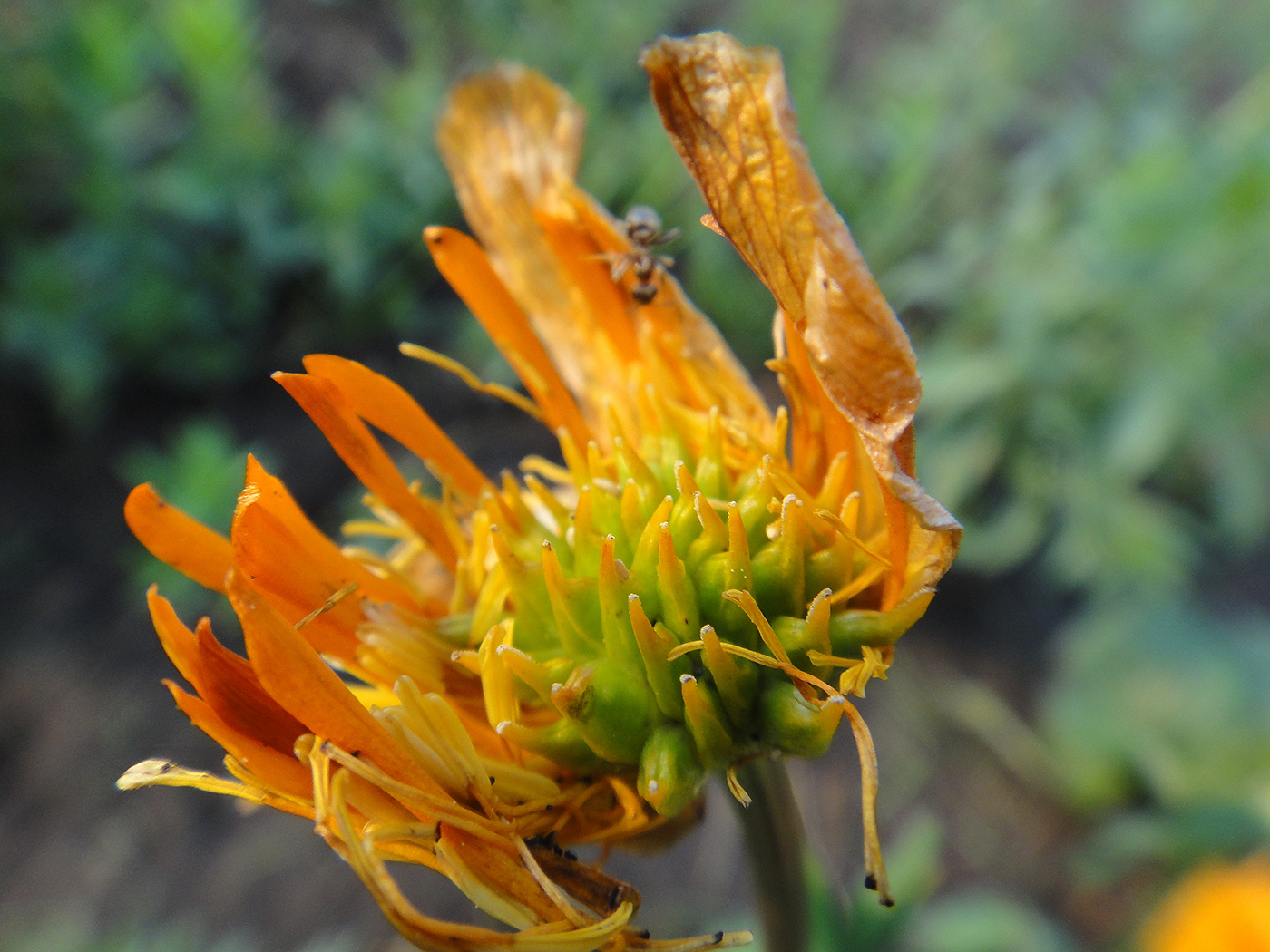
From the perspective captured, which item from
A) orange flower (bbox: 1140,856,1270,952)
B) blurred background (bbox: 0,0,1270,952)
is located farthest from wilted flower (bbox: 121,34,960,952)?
blurred background (bbox: 0,0,1270,952)

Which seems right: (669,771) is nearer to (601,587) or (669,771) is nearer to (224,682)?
(601,587)

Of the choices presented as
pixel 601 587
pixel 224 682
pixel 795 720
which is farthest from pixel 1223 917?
pixel 224 682

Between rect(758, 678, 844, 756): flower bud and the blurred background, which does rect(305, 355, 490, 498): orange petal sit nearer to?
rect(758, 678, 844, 756): flower bud

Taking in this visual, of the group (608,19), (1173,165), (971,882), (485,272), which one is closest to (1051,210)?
(1173,165)

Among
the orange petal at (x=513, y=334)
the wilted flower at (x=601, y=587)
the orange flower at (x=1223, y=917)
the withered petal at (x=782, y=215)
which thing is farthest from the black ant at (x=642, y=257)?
the orange flower at (x=1223, y=917)

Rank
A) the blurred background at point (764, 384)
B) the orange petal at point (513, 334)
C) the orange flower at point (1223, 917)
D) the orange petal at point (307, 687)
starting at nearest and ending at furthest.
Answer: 1. the orange petal at point (307, 687)
2. the orange petal at point (513, 334)
3. the orange flower at point (1223, 917)
4. the blurred background at point (764, 384)

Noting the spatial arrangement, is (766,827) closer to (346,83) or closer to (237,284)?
(237,284)

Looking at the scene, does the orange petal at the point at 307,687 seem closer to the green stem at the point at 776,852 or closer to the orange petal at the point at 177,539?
the orange petal at the point at 177,539
